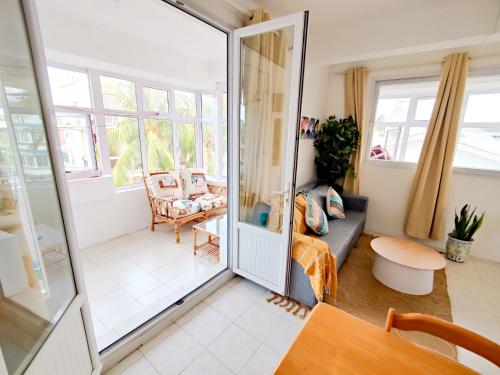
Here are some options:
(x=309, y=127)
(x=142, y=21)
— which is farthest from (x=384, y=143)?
(x=142, y=21)

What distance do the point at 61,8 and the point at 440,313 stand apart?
4442 mm

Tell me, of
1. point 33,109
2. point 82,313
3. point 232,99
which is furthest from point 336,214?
point 33,109

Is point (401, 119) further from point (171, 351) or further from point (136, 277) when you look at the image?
point (136, 277)

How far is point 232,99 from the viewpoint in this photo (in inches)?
A: 73.5

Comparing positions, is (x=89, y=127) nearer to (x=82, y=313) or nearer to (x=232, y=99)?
(x=232, y=99)

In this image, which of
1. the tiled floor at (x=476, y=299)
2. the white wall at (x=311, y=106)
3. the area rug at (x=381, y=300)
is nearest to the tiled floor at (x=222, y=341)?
the area rug at (x=381, y=300)

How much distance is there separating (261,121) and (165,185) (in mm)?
2059

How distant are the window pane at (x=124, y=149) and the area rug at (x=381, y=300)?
311cm

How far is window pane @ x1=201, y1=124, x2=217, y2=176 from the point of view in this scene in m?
4.26

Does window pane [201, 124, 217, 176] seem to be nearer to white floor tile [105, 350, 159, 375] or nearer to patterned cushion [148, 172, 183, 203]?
patterned cushion [148, 172, 183, 203]

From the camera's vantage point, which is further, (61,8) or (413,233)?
(413,233)

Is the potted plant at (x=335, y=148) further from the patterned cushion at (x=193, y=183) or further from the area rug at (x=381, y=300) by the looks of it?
the patterned cushion at (x=193, y=183)

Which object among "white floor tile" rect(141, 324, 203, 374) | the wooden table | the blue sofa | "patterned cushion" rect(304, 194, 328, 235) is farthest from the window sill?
"white floor tile" rect(141, 324, 203, 374)

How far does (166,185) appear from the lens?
11.2 feet
